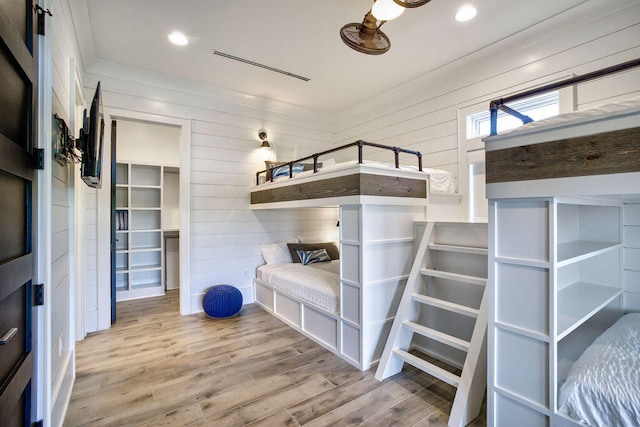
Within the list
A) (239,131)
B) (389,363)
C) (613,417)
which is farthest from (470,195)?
(239,131)

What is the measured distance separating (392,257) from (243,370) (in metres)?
1.64

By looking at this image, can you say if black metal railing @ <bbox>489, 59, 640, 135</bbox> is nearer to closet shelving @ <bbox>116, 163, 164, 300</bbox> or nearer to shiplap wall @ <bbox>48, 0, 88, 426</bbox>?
shiplap wall @ <bbox>48, 0, 88, 426</bbox>

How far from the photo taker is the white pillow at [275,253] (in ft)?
14.4

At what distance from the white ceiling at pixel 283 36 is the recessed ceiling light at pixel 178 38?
0.20ft

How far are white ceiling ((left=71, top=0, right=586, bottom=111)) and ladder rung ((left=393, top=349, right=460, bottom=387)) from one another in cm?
286

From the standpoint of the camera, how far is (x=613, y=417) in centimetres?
133

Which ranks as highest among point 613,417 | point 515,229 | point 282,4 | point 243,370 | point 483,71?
point 282,4

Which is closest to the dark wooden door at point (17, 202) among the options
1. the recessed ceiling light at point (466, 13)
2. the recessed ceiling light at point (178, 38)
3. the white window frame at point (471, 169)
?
the recessed ceiling light at point (178, 38)

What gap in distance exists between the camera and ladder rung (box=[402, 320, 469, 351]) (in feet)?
6.82

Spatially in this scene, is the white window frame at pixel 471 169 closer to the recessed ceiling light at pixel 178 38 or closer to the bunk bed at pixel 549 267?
the bunk bed at pixel 549 267

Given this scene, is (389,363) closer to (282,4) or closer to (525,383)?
A: (525,383)

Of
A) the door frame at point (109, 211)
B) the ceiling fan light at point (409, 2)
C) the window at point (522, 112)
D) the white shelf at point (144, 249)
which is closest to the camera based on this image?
the ceiling fan light at point (409, 2)

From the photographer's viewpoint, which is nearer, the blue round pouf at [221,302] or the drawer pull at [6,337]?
the drawer pull at [6,337]

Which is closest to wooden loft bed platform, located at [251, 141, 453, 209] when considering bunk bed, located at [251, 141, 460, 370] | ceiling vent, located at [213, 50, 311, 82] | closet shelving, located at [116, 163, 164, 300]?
bunk bed, located at [251, 141, 460, 370]
